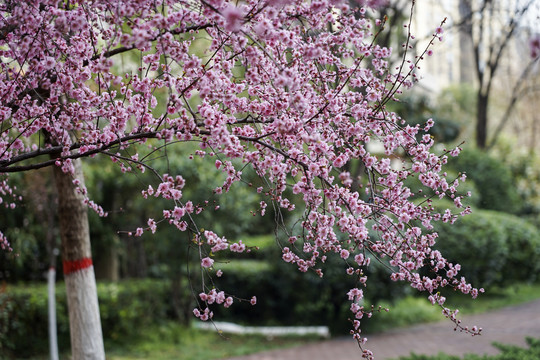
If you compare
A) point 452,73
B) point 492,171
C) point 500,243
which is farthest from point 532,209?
point 452,73

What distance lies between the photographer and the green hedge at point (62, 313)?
745 cm

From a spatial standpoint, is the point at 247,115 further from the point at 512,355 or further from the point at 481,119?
the point at 481,119

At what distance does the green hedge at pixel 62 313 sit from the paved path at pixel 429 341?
1839 millimetres

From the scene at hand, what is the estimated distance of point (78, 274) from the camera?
4.64 meters

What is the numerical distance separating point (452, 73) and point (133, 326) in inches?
1326

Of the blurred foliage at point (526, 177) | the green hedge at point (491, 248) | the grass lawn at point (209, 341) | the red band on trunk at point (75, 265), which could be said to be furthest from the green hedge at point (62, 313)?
the blurred foliage at point (526, 177)

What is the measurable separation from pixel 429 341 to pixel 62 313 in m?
5.55

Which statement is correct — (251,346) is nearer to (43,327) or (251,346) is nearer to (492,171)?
(43,327)

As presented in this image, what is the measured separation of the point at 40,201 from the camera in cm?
798

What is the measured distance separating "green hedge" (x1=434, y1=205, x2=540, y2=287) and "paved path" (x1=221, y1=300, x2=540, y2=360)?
0.93m

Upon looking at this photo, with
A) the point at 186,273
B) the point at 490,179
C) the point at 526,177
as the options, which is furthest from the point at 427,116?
the point at 186,273

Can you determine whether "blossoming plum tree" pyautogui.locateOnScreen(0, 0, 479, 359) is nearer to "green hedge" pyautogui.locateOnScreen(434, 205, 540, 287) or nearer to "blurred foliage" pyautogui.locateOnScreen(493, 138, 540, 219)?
"green hedge" pyautogui.locateOnScreen(434, 205, 540, 287)

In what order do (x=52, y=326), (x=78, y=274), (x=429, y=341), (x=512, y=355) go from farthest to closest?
(x=429, y=341) → (x=52, y=326) → (x=512, y=355) → (x=78, y=274)

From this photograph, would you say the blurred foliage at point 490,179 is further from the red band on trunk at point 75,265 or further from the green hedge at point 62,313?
the red band on trunk at point 75,265
